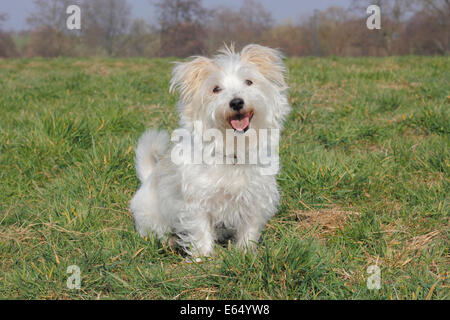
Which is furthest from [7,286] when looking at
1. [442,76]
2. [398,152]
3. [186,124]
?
[442,76]

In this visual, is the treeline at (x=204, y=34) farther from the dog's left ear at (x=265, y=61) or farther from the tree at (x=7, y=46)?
the dog's left ear at (x=265, y=61)

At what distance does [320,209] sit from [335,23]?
57.8ft

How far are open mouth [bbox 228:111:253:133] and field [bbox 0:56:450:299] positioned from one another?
776 millimetres

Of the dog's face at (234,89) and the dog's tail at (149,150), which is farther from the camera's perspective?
the dog's tail at (149,150)

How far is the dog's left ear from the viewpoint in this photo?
2.82 meters

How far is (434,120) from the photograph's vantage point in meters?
4.77

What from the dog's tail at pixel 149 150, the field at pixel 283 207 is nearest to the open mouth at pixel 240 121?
the field at pixel 283 207

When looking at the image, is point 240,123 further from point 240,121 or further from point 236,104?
point 236,104

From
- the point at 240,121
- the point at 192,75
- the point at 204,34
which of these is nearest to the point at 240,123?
the point at 240,121

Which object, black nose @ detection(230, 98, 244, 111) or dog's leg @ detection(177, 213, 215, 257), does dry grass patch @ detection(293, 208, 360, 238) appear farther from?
black nose @ detection(230, 98, 244, 111)

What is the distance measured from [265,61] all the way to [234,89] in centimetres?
37

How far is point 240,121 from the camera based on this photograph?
2.65 meters

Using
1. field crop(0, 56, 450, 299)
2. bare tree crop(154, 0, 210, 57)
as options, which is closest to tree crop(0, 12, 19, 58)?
bare tree crop(154, 0, 210, 57)

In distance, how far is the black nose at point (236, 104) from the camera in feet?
8.36
